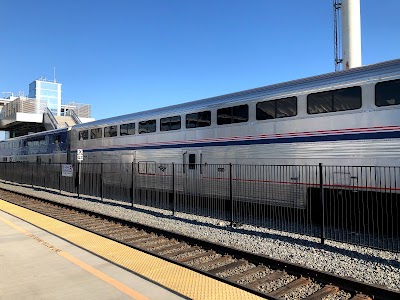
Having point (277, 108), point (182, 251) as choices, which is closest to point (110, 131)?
point (277, 108)

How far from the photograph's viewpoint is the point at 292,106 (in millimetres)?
10820

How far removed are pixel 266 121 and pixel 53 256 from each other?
7511mm

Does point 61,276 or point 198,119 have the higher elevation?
point 198,119

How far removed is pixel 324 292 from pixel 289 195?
222 inches

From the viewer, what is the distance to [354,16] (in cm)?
2666

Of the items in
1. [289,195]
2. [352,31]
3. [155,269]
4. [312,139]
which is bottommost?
[155,269]

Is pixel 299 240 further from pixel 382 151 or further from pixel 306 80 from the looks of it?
pixel 306 80

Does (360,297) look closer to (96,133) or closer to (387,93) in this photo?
(387,93)

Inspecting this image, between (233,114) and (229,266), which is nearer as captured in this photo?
(229,266)

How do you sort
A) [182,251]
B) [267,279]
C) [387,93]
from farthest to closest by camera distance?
[387,93]
[182,251]
[267,279]

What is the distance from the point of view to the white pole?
2661 cm

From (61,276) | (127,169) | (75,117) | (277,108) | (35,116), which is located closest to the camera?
(61,276)

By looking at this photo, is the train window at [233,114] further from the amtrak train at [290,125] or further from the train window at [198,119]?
the train window at [198,119]

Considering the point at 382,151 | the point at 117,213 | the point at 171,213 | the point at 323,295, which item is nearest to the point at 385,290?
the point at 323,295
